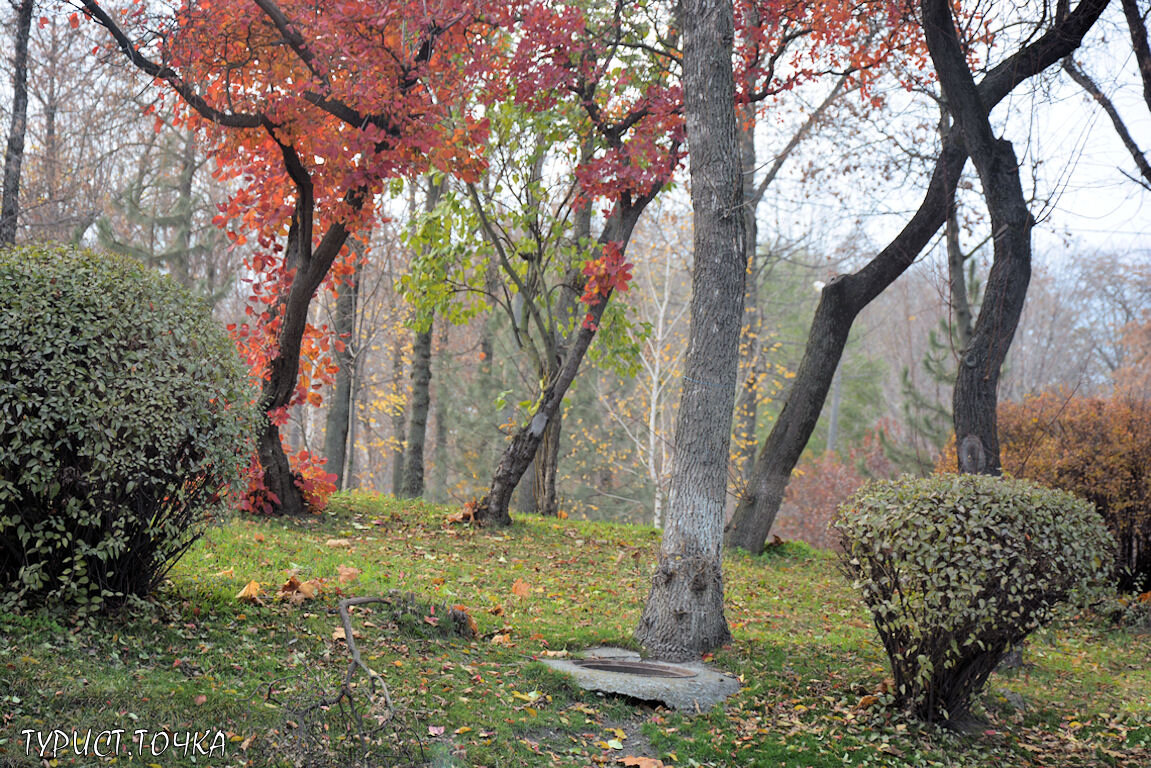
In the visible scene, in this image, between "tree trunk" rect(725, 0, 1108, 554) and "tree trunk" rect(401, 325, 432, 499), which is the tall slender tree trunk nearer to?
"tree trunk" rect(401, 325, 432, 499)

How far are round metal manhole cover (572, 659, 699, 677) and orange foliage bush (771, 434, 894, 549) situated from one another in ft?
51.8

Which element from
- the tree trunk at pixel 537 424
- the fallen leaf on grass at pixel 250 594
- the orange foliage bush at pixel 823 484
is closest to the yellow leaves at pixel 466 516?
the tree trunk at pixel 537 424

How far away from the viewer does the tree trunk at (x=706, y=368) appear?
17.7ft

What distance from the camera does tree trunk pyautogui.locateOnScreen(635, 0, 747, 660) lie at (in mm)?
5402

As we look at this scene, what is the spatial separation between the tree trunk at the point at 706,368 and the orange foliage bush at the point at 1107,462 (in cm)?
484

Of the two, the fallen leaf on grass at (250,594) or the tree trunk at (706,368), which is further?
the tree trunk at (706,368)

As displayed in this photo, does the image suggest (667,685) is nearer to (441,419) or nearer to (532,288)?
(532,288)

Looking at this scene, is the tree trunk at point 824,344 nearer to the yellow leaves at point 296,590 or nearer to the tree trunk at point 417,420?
the tree trunk at point 417,420

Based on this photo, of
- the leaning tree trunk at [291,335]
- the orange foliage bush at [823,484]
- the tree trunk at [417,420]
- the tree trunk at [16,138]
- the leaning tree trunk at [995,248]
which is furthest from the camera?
the orange foliage bush at [823,484]

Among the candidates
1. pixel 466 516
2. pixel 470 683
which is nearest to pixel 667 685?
pixel 470 683

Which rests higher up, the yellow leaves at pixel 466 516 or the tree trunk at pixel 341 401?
the tree trunk at pixel 341 401

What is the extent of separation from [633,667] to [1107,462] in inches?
272

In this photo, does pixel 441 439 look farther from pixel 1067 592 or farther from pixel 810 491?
pixel 1067 592

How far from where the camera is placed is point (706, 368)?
551cm
